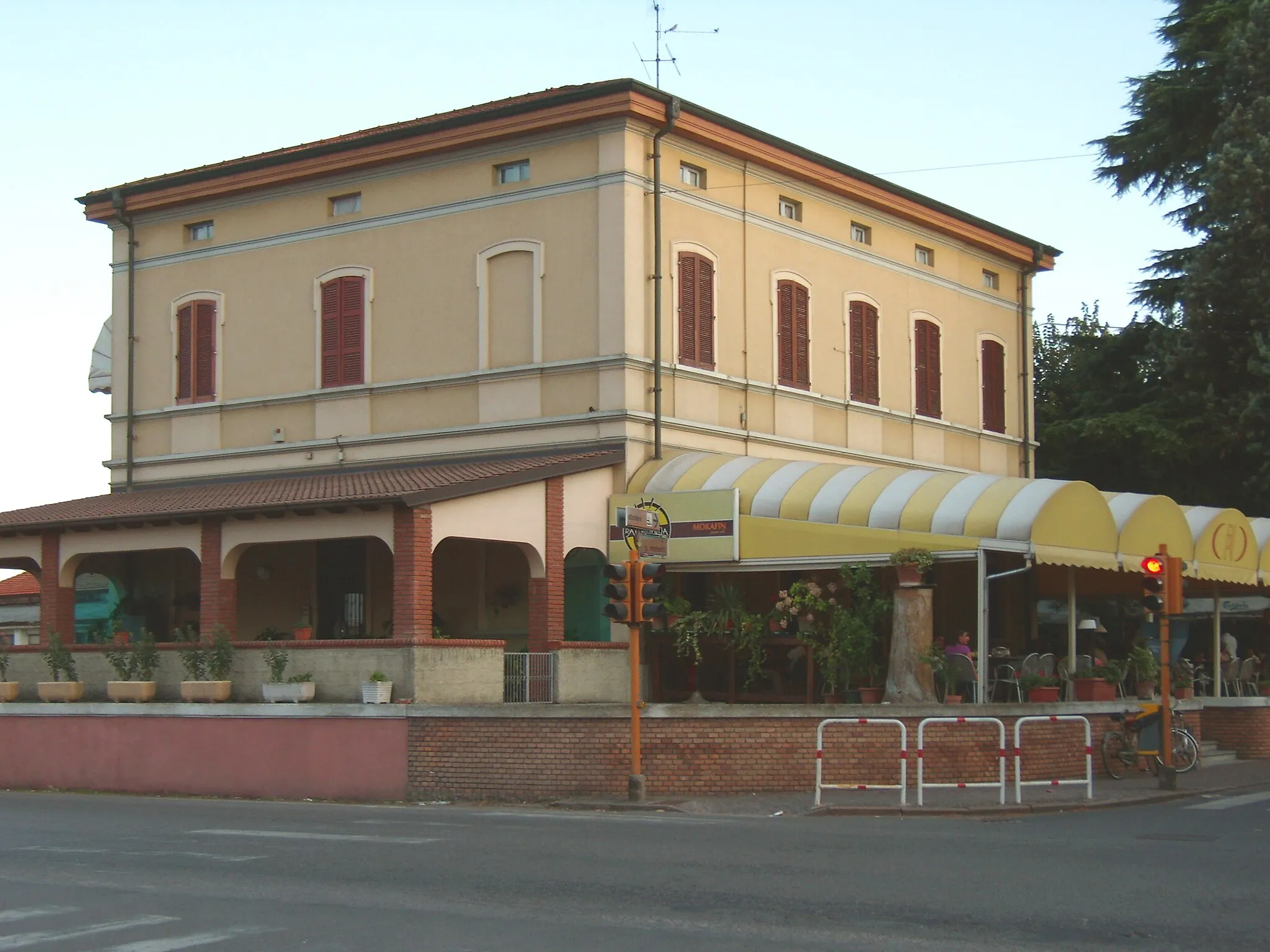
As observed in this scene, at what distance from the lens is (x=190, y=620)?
96.4ft

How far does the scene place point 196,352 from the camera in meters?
30.4

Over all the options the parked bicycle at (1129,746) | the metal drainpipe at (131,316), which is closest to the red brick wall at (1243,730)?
→ the parked bicycle at (1129,746)

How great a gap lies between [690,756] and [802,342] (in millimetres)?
11054

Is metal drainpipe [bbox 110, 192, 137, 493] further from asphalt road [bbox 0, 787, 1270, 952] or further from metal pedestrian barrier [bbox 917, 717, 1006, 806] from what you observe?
metal pedestrian barrier [bbox 917, 717, 1006, 806]

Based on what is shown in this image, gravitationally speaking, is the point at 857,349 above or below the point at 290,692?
above

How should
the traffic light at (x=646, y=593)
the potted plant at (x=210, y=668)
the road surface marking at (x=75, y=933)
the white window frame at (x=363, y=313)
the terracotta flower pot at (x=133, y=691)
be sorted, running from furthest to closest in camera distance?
the white window frame at (x=363, y=313) < the terracotta flower pot at (x=133, y=691) < the potted plant at (x=210, y=668) < the traffic light at (x=646, y=593) < the road surface marking at (x=75, y=933)

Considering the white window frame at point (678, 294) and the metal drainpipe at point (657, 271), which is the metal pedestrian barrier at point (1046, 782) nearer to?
the metal drainpipe at point (657, 271)

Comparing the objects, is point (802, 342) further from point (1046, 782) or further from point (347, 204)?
point (1046, 782)

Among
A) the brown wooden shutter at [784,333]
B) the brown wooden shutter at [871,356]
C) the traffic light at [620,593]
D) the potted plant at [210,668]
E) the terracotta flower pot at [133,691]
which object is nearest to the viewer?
the traffic light at [620,593]

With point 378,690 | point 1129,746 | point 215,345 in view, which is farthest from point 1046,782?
point 215,345

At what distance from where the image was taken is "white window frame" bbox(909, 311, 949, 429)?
31656 mm

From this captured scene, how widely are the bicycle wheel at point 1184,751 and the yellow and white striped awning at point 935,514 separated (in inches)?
96.4

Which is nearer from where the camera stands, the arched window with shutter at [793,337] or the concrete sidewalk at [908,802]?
the concrete sidewalk at [908,802]

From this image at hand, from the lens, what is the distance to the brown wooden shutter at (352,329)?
1120 inches
